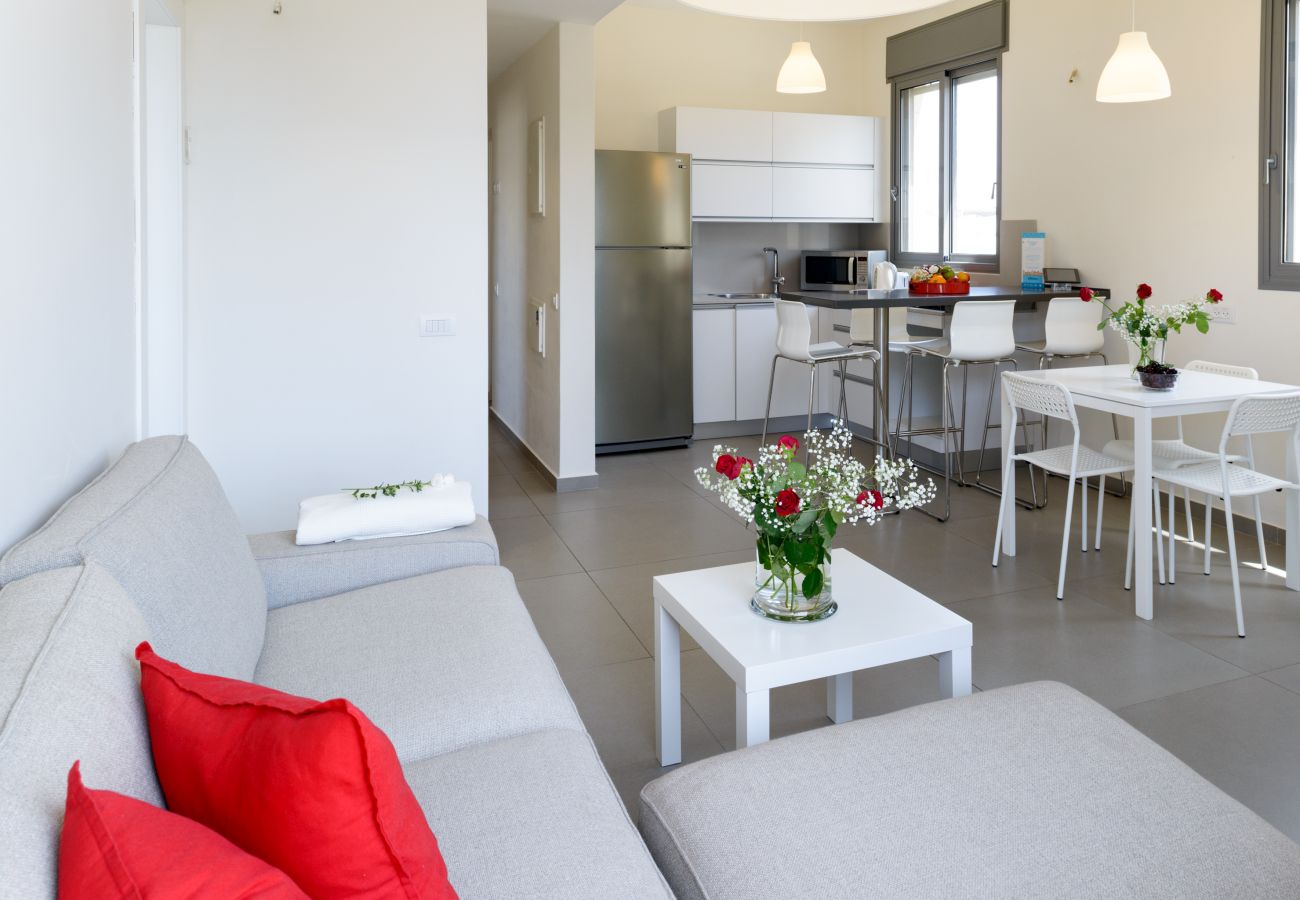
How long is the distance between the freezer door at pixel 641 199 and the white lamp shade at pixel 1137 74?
104 inches

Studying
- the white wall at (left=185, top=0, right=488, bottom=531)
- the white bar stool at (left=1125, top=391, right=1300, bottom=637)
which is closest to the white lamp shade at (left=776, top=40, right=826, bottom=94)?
the white wall at (left=185, top=0, right=488, bottom=531)

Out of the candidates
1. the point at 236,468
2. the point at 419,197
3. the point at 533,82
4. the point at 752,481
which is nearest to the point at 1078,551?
the point at 752,481

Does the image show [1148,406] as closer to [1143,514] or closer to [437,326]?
[1143,514]

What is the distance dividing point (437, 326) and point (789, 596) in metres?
2.17

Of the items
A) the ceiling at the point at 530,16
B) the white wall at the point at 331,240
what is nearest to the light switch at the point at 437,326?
the white wall at the point at 331,240

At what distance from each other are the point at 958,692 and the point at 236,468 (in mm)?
2650

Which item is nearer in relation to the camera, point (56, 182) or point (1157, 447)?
point (56, 182)

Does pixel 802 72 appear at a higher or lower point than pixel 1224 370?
higher

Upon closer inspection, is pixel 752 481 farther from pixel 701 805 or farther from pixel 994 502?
pixel 994 502

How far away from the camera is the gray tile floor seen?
266 cm

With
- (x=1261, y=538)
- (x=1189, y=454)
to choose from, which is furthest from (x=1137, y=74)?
(x=1261, y=538)

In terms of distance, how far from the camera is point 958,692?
2.21 meters

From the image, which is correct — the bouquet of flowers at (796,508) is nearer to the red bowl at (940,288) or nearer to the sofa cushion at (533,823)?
the sofa cushion at (533,823)

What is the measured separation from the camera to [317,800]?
38.2 inches
